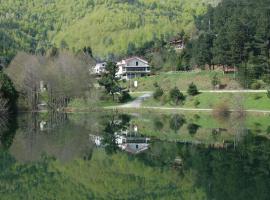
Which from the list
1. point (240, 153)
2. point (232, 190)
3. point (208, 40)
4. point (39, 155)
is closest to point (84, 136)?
point (39, 155)

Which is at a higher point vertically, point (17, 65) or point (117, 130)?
point (17, 65)

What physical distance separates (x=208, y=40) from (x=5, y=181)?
66.6 m

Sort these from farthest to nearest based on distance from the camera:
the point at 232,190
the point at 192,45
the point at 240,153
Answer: the point at 192,45 < the point at 240,153 < the point at 232,190

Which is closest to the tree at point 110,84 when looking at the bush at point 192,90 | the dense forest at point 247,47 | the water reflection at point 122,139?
the bush at point 192,90

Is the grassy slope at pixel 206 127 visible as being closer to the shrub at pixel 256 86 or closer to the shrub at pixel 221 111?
the shrub at pixel 221 111

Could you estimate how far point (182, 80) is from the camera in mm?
89062

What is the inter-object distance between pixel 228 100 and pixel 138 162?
4190 cm

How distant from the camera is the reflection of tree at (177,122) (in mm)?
52250

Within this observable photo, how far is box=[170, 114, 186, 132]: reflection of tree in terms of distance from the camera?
52250 mm

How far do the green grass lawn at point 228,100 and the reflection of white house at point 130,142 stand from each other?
24.8 meters

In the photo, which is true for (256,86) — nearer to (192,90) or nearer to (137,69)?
(192,90)

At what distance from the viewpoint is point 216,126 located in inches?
2034

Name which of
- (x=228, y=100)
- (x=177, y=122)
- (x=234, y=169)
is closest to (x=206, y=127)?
(x=177, y=122)

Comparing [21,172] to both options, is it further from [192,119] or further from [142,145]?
[192,119]
